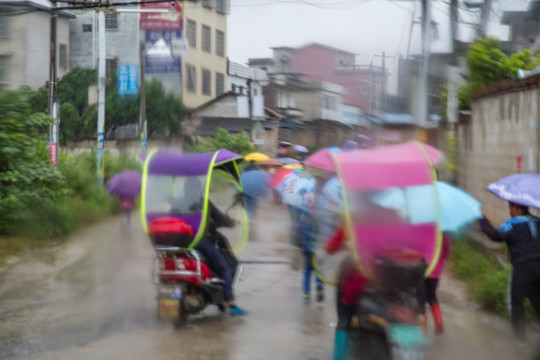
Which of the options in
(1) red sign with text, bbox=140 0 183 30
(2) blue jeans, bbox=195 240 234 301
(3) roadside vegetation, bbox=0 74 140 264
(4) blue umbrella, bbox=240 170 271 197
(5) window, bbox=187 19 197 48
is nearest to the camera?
(2) blue jeans, bbox=195 240 234 301

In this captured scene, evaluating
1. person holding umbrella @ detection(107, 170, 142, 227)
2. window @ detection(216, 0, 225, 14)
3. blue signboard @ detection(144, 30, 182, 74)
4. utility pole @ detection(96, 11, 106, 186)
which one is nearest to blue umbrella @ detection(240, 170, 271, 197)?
person holding umbrella @ detection(107, 170, 142, 227)

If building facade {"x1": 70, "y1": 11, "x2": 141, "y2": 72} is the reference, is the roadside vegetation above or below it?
below

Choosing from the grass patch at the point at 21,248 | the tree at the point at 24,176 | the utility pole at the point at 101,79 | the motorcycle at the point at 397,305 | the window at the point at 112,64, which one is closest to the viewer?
the motorcycle at the point at 397,305

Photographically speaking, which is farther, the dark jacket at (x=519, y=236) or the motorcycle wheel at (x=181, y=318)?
the motorcycle wheel at (x=181, y=318)

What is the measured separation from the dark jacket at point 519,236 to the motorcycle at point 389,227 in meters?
1.35

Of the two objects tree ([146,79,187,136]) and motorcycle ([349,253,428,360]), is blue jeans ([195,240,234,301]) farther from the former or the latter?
tree ([146,79,187,136])

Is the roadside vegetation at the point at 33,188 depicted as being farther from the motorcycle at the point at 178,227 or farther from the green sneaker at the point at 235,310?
the green sneaker at the point at 235,310

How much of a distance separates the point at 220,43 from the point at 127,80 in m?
24.0

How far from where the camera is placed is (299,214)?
8266mm

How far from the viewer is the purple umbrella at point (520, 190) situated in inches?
228

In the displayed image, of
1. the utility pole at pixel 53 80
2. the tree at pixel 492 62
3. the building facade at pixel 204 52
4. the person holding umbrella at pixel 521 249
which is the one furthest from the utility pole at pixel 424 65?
the building facade at pixel 204 52

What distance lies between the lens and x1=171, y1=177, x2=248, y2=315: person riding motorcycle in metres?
6.93

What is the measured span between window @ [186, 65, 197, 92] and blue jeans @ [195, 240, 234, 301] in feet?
123

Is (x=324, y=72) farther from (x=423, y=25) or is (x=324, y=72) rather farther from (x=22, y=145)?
(x=22, y=145)
